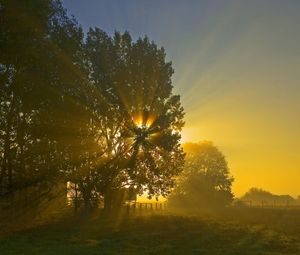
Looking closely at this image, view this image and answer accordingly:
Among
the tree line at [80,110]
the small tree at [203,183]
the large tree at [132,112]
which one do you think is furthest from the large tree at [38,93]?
the small tree at [203,183]

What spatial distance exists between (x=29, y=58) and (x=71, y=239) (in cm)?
1804

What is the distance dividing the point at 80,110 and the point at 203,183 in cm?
6474

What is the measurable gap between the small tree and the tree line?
4592cm

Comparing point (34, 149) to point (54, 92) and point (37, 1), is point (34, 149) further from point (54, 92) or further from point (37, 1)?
point (37, 1)

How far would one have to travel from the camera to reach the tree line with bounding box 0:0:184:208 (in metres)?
44.2

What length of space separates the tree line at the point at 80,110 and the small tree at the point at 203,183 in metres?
45.9

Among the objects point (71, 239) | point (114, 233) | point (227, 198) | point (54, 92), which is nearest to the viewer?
point (71, 239)

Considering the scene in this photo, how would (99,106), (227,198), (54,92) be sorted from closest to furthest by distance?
(54,92) → (99,106) → (227,198)

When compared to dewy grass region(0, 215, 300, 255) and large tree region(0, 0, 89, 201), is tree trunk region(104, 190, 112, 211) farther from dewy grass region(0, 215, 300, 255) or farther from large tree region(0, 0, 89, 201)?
dewy grass region(0, 215, 300, 255)

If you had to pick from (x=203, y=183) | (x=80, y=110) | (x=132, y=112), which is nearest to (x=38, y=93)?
(x=80, y=110)

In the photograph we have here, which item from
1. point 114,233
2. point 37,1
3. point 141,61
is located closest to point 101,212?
point 141,61

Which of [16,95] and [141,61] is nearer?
[16,95]

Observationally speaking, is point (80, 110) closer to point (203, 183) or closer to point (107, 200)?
point (107, 200)

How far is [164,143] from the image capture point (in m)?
60.1
